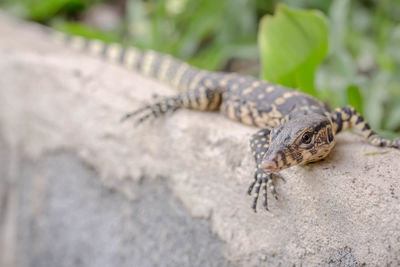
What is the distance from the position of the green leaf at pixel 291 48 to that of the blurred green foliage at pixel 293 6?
0.80 ft

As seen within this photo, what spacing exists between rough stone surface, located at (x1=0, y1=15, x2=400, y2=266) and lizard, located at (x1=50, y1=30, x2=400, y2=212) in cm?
11

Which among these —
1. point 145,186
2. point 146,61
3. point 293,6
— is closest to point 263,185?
point 145,186

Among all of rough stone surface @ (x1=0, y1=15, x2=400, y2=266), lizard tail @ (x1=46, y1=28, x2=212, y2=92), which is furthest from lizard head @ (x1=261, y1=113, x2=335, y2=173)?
lizard tail @ (x1=46, y1=28, x2=212, y2=92)

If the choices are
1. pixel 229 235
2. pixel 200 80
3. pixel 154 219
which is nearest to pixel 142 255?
pixel 154 219

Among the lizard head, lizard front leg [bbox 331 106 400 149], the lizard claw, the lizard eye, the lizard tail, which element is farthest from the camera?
the lizard tail

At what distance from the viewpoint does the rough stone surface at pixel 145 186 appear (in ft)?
8.20

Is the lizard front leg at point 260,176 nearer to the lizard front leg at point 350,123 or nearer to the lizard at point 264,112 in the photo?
the lizard at point 264,112

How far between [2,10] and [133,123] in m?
5.41

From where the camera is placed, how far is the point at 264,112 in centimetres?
347

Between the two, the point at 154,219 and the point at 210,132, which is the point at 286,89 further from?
the point at 154,219

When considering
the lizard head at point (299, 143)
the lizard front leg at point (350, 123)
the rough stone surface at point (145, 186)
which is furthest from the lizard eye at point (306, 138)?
the lizard front leg at point (350, 123)

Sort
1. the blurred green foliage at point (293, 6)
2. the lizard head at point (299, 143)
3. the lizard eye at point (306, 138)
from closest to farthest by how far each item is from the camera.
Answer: the lizard head at point (299, 143) → the lizard eye at point (306, 138) → the blurred green foliage at point (293, 6)

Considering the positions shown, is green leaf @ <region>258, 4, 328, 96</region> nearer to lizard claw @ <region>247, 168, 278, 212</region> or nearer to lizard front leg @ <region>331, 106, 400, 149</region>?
lizard front leg @ <region>331, 106, 400, 149</region>

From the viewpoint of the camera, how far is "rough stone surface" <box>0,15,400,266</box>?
2.50 meters
